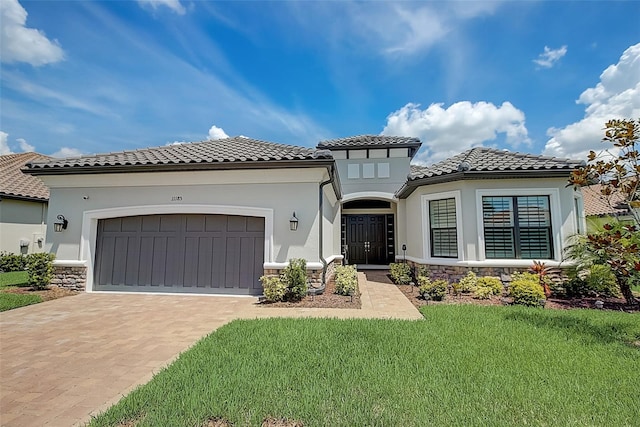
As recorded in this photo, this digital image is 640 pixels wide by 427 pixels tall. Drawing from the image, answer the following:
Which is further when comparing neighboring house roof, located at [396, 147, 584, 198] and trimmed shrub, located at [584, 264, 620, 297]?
neighboring house roof, located at [396, 147, 584, 198]

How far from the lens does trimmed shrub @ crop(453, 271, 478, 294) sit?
336 inches

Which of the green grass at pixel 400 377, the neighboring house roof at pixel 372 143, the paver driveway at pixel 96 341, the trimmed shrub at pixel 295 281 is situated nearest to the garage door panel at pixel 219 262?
the paver driveway at pixel 96 341

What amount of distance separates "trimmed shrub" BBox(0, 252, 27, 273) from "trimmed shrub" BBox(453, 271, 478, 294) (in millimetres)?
17819

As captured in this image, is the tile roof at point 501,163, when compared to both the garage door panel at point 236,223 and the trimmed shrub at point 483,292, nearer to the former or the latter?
the trimmed shrub at point 483,292

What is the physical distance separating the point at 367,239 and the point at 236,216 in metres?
9.78

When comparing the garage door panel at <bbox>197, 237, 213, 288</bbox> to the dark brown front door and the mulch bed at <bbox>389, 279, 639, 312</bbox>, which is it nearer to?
the mulch bed at <bbox>389, 279, 639, 312</bbox>

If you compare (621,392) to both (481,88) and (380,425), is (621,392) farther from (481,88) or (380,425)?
(481,88)

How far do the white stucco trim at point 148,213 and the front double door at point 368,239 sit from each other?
29.9 feet

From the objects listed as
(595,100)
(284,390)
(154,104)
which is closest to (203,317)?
(284,390)

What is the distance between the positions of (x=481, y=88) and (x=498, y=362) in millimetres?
10493

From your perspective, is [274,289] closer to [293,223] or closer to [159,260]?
[293,223]

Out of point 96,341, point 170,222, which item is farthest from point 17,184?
point 96,341

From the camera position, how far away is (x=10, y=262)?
13.3 metres

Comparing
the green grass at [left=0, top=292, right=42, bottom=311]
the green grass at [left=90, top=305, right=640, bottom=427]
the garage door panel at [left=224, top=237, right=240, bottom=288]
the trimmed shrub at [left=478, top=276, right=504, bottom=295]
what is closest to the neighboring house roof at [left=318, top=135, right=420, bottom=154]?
the trimmed shrub at [left=478, top=276, right=504, bottom=295]
